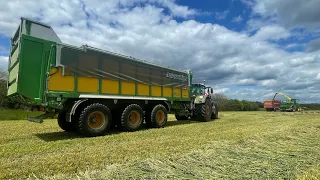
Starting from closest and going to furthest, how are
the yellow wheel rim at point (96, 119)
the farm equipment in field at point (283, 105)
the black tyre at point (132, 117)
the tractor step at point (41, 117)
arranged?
the tractor step at point (41, 117), the yellow wheel rim at point (96, 119), the black tyre at point (132, 117), the farm equipment in field at point (283, 105)

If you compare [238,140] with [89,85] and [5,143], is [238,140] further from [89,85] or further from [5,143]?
[5,143]

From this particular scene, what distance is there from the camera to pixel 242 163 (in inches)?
198

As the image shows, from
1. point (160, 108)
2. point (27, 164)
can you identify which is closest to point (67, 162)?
point (27, 164)

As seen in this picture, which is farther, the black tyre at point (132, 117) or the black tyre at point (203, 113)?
the black tyre at point (203, 113)

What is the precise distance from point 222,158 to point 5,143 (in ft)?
19.9

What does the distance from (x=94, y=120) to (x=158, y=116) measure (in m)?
3.58

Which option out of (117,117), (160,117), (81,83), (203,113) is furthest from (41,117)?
(203,113)

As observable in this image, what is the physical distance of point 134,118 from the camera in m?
10.8

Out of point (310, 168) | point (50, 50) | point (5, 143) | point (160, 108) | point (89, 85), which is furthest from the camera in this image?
point (160, 108)

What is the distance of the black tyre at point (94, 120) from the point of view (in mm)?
8758

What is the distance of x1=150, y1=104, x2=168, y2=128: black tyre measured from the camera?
1165 cm

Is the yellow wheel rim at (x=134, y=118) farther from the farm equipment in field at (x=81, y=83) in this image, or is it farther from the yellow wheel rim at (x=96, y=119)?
the yellow wheel rim at (x=96, y=119)

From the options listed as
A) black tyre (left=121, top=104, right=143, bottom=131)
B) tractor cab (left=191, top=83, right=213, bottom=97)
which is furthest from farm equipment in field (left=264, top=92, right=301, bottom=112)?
black tyre (left=121, top=104, right=143, bottom=131)

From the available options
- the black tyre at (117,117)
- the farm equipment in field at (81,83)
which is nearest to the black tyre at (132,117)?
the farm equipment in field at (81,83)
